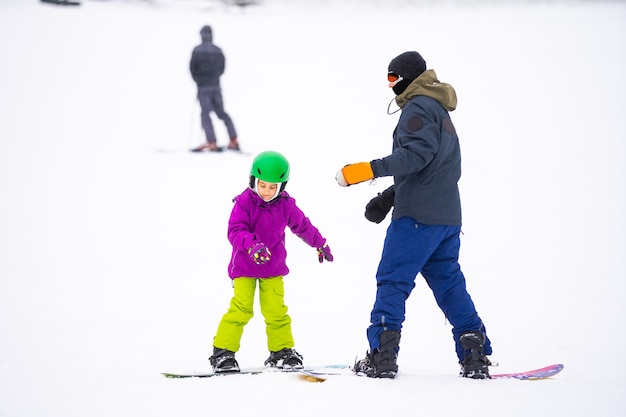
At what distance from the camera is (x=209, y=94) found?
1115 cm

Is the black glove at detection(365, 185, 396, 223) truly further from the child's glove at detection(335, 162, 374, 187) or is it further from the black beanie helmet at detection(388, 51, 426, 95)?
the black beanie helmet at detection(388, 51, 426, 95)

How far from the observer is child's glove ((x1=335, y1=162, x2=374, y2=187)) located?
11.3ft

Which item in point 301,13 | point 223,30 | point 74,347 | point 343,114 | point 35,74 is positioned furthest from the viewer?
point 301,13

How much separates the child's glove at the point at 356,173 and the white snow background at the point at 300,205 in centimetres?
104

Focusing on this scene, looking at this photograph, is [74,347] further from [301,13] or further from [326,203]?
[301,13]

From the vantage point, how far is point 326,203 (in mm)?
8906

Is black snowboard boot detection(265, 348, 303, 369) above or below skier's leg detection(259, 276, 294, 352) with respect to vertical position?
below

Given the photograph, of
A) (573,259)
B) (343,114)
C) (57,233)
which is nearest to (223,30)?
(343,114)

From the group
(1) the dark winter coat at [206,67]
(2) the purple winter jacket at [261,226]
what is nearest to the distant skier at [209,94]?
(1) the dark winter coat at [206,67]

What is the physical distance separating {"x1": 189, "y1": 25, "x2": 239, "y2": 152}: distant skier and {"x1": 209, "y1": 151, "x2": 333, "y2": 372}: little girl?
7349mm

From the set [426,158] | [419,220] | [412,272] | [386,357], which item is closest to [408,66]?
[426,158]

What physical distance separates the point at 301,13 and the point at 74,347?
19815 millimetres

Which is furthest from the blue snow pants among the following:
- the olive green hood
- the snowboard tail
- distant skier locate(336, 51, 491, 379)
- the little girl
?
the olive green hood

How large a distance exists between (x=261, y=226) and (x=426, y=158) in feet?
3.53
